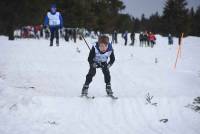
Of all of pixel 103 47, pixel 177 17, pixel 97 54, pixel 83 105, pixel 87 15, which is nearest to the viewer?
pixel 83 105

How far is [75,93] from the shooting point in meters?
12.0

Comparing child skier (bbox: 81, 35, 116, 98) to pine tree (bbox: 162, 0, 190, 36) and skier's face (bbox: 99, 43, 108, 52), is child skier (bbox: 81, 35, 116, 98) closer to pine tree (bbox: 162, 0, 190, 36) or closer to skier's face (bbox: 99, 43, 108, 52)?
skier's face (bbox: 99, 43, 108, 52)

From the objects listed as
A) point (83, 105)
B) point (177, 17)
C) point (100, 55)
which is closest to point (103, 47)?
point (100, 55)

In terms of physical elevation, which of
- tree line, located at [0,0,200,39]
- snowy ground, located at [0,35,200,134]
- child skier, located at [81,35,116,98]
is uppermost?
tree line, located at [0,0,200,39]

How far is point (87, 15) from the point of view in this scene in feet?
136

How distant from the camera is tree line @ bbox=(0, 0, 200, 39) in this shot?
2955 cm

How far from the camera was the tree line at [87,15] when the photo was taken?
2955cm

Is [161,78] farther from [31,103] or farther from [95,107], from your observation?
[31,103]

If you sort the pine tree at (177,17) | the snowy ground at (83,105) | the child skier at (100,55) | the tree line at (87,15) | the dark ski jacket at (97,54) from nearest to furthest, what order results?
the snowy ground at (83,105), the child skier at (100,55), the dark ski jacket at (97,54), the tree line at (87,15), the pine tree at (177,17)

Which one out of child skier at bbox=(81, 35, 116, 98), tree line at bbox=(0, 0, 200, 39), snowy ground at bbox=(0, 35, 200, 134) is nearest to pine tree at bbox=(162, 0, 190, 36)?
tree line at bbox=(0, 0, 200, 39)

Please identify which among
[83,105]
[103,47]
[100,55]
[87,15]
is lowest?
[83,105]

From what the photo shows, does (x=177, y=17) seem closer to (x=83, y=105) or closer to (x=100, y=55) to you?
(x=100, y=55)

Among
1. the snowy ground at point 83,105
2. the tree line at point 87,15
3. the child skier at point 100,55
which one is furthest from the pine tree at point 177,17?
the child skier at point 100,55

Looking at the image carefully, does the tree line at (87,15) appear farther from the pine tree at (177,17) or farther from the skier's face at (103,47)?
the skier's face at (103,47)
